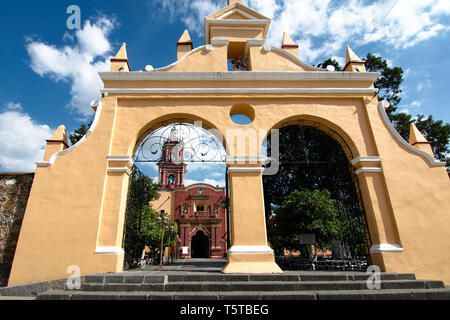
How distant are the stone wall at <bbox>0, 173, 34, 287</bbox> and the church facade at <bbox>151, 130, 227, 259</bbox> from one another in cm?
2158

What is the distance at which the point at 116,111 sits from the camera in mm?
6789

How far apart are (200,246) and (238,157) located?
85.6ft

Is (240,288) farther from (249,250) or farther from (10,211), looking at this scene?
(10,211)

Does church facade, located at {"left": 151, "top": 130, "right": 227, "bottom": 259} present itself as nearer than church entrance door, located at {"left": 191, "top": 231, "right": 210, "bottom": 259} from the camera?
Yes

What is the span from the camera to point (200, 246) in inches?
→ 1179

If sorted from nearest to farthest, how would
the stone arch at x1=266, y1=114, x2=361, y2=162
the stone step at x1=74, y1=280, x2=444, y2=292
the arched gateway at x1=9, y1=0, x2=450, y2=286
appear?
the stone step at x1=74, y1=280, x2=444, y2=292 → the arched gateway at x1=9, y1=0, x2=450, y2=286 → the stone arch at x1=266, y1=114, x2=361, y2=162

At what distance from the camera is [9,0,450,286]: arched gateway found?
5.57 m

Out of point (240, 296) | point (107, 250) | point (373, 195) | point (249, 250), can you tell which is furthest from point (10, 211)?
point (373, 195)

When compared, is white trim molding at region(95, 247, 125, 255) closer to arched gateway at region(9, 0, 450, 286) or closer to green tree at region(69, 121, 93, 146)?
arched gateway at region(9, 0, 450, 286)

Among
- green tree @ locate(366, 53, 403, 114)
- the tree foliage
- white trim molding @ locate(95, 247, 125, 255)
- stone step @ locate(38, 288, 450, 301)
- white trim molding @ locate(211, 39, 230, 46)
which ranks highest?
green tree @ locate(366, 53, 403, 114)

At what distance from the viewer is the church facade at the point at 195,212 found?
93.1 feet

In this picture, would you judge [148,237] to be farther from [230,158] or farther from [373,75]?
[373,75]
